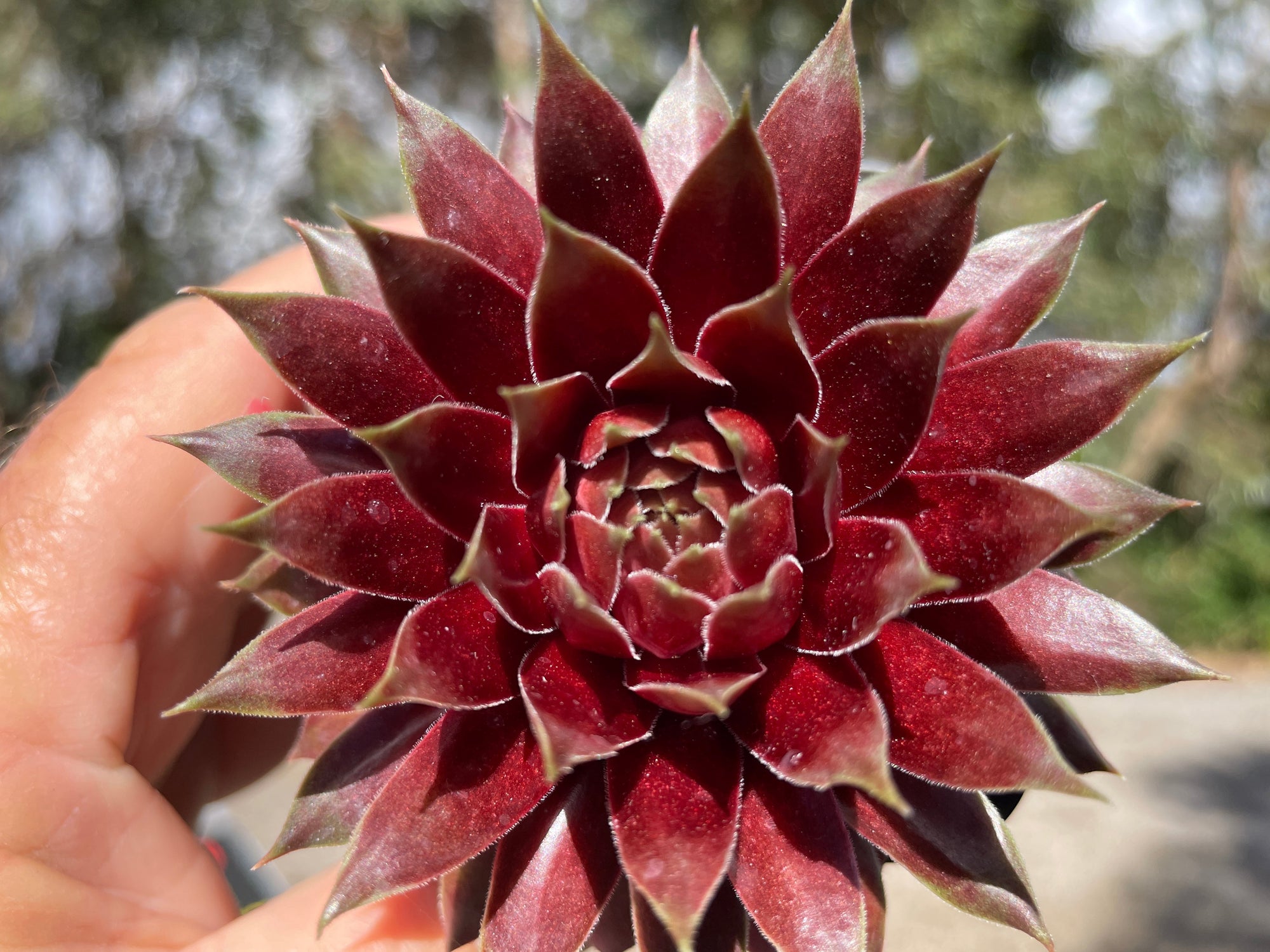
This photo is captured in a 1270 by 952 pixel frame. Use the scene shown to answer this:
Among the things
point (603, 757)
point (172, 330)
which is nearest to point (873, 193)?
point (603, 757)

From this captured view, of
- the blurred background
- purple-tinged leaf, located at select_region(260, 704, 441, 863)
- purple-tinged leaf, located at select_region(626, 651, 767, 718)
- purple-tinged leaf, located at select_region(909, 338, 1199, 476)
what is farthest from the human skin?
the blurred background

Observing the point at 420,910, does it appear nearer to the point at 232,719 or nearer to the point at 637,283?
the point at 232,719

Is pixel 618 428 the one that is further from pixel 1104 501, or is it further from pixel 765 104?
pixel 765 104

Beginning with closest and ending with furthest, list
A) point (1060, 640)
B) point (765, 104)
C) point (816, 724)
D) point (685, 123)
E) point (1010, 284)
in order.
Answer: point (816, 724) < point (1060, 640) < point (1010, 284) < point (685, 123) < point (765, 104)

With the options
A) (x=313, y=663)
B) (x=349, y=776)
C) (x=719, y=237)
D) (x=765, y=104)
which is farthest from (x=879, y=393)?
(x=765, y=104)

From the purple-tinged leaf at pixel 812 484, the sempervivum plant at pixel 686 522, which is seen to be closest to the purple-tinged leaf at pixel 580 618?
the sempervivum plant at pixel 686 522
